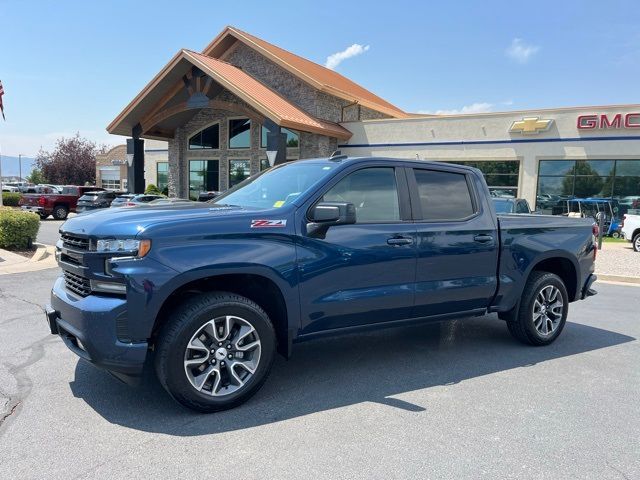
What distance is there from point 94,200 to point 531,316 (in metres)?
21.6

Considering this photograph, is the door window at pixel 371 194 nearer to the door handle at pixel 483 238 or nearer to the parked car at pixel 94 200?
the door handle at pixel 483 238

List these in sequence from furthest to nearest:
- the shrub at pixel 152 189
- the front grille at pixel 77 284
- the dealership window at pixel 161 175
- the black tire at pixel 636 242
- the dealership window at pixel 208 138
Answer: the dealership window at pixel 161 175 < the shrub at pixel 152 189 < the dealership window at pixel 208 138 < the black tire at pixel 636 242 < the front grille at pixel 77 284

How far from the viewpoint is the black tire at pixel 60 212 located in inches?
954

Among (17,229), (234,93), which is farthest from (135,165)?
(17,229)

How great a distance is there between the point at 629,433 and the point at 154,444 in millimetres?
3213

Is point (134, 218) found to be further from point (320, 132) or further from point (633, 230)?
point (320, 132)

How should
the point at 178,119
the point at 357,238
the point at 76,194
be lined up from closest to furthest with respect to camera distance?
the point at 357,238 → the point at 76,194 → the point at 178,119

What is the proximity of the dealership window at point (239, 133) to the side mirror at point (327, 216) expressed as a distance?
82.1 feet

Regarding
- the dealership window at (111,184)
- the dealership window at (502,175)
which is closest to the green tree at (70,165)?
the dealership window at (111,184)

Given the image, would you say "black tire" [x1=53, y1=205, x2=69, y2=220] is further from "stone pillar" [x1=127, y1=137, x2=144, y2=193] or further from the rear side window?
the rear side window

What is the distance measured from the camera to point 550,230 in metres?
5.56

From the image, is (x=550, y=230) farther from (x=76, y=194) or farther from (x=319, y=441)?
(x=76, y=194)

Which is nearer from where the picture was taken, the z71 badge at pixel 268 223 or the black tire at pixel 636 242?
the z71 badge at pixel 268 223

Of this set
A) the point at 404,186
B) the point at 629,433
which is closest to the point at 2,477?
the point at 404,186
